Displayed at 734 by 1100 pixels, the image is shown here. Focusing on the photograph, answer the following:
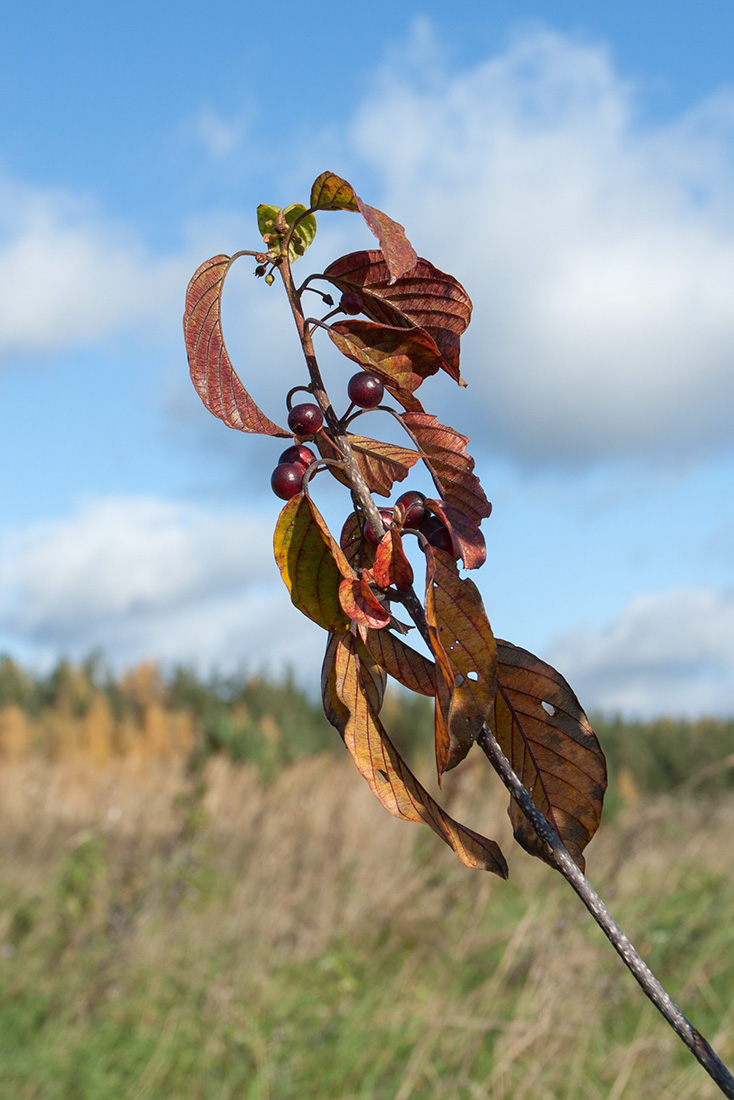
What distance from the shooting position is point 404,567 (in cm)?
33

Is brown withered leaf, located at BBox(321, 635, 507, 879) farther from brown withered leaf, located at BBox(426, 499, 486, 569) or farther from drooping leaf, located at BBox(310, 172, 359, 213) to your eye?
drooping leaf, located at BBox(310, 172, 359, 213)

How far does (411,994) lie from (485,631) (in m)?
2.91

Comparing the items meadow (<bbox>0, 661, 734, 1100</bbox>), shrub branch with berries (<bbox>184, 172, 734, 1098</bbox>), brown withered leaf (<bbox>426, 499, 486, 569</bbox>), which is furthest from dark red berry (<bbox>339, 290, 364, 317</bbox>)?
meadow (<bbox>0, 661, 734, 1100</bbox>)

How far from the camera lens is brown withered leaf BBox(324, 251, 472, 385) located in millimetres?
385

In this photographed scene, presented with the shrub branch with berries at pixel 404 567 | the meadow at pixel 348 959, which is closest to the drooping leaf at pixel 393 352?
the shrub branch with berries at pixel 404 567

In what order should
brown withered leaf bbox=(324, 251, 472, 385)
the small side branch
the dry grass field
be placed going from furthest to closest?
1. the dry grass field
2. brown withered leaf bbox=(324, 251, 472, 385)
3. the small side branch

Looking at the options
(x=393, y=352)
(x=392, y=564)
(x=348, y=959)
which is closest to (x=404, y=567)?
(x=392, y=564)

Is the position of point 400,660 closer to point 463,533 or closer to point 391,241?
point 463,533

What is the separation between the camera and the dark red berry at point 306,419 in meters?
0.34

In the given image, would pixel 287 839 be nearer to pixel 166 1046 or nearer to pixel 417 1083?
pixel 166 1046

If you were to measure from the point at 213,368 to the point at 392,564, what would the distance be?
0.10m

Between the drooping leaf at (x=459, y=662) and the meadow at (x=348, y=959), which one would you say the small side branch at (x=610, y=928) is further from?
the meadow at (x=348, y=959)

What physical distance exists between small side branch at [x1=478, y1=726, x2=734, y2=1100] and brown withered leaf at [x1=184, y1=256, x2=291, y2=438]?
15cm

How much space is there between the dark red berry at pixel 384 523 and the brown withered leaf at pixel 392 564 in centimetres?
2
